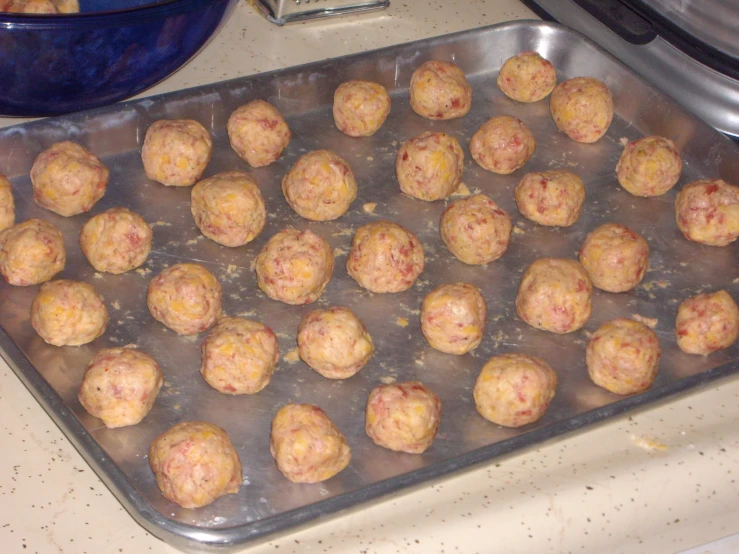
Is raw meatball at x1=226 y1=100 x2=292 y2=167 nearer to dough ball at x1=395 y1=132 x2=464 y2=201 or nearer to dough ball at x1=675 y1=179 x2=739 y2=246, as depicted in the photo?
dough ball at x1=395 y1=132 x2=464 y2=201

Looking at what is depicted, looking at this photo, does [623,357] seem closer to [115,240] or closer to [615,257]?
[615,257]

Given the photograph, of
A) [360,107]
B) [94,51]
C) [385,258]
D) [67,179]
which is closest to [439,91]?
[360,107]

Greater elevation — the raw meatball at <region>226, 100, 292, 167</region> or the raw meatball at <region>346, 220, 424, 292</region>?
the raw meatball at <region>226, 100, 292, 167</region>

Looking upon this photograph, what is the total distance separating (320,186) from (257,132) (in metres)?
0.26

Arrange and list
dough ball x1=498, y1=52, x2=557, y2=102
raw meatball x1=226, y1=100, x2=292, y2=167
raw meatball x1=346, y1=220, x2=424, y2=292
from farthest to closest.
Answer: dough ball x1=498, y1=52, x2=557, y2=102, raw meatball x1=226, y1=100, x2=292, y2=167, raw meatball x1=346, y1=220, x2=424, y2=292

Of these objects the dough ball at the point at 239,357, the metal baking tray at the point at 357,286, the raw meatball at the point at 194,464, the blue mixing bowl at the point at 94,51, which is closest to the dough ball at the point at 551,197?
the metal baking tray at the point at 357,286

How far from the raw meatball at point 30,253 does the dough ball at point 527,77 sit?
136 centimetres

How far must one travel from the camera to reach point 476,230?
2385 mm

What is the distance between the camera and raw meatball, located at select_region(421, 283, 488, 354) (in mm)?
2197

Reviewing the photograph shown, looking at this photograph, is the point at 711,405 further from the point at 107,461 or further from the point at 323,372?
the point at 107,461

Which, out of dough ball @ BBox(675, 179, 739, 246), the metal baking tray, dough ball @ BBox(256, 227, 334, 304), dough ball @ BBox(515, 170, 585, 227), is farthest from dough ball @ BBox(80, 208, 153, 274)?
dough ball @ BBox(675, 179, 739, 246)

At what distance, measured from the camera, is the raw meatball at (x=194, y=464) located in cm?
184

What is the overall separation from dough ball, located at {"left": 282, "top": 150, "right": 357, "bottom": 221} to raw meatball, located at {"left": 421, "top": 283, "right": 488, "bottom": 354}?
1.27ft

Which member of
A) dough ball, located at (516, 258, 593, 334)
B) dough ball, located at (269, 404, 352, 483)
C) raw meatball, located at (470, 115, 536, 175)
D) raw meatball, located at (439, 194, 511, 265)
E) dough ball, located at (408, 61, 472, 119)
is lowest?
dough ball, located at (269, 404, 352, 483)
